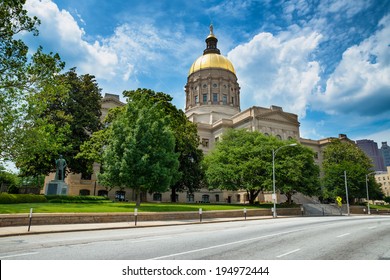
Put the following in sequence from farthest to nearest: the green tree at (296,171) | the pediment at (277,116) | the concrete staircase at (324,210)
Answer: the pediment at (277,116) → the concrete staircase at (324,210) → the green tree at (296,171)

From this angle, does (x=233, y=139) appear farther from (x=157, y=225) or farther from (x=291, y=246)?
(x=291, y=246)

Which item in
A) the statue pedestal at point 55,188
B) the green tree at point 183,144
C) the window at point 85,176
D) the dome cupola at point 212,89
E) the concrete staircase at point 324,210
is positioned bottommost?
the concrete staircase at point 324,210

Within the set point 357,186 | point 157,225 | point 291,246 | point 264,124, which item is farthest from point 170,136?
point 357,186

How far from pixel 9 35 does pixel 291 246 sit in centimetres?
2293

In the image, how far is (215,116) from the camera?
7550 centimetres

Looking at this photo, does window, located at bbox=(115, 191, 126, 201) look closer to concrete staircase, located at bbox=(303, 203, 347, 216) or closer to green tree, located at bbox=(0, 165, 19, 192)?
green tree, located at bbox=(0, 165, 19, 192)

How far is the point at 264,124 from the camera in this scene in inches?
2504

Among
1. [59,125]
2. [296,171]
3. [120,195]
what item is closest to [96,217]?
[59,125]

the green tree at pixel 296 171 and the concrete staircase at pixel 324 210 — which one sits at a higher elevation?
the green tree at pixel 296 171

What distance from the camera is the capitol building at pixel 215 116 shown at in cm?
5419

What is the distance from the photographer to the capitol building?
2133 inches

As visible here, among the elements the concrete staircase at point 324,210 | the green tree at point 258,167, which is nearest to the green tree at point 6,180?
the green tree at point 258,167

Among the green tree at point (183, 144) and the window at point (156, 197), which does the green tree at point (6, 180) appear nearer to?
the green tree at point (183, 144)

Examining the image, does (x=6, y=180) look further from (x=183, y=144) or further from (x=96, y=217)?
(x=96, y=217)
